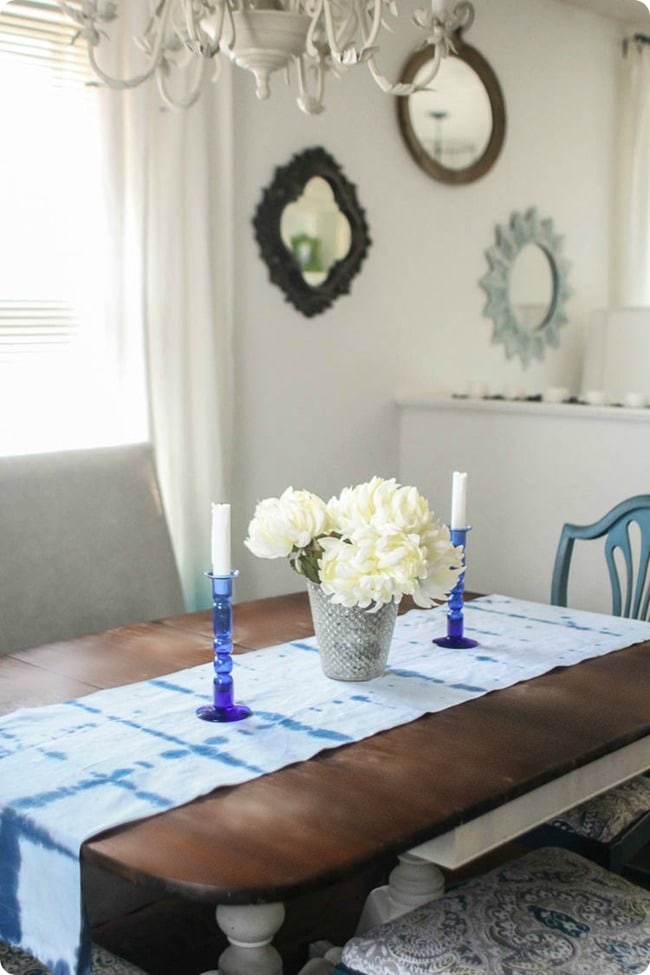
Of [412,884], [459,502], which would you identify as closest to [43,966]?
[412,884]

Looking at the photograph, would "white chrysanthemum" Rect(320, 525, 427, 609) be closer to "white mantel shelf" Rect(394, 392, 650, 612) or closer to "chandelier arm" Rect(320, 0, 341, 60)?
"chandelier arm" Rect(320, 0, 341, 60)

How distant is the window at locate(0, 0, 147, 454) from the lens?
3.23 meters

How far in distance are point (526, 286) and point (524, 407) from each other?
111cm

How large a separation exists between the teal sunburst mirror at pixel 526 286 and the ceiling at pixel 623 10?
897mm

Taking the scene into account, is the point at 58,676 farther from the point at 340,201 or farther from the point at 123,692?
the point at 340,201

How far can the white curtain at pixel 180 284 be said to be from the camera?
3.42 metres

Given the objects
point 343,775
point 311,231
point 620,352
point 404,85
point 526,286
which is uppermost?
point 404,85

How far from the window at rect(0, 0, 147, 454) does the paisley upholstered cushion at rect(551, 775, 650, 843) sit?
1.81 meters

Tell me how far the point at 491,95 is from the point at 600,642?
9.59ft

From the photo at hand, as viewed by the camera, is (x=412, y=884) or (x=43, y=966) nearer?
(x=43, y=966)

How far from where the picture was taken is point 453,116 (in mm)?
4562

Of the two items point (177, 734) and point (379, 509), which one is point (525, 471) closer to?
point (379, 509)

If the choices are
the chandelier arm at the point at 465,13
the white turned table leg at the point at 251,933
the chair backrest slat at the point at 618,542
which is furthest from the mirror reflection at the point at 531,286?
the white turned table leg at the point at 251,933

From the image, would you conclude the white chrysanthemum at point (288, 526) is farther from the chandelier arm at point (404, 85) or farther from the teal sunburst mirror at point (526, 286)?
the teal sunburst mirror at point (526, 286)
